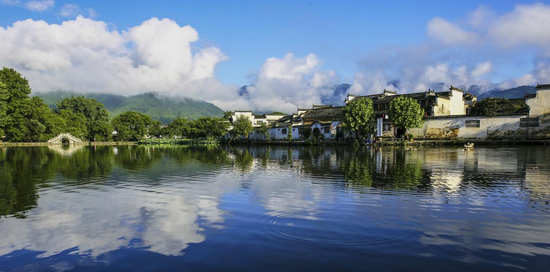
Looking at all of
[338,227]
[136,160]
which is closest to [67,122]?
[136,160]

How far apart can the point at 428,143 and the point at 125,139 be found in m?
80.6

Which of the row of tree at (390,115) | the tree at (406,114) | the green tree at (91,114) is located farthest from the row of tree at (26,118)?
the tree at (406,114)

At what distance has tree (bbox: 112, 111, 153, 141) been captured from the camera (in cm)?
9225

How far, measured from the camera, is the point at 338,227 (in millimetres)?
7367

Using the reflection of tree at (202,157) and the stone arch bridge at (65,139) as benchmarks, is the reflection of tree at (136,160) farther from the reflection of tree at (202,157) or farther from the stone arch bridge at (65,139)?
the stone arch bridge at (65,139)

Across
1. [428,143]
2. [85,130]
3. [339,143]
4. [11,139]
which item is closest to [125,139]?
[85,130]

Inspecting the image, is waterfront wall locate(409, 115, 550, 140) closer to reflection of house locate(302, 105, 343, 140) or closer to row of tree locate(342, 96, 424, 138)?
row of tree locate(342, 96, 424, 138)

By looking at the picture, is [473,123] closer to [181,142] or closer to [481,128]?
[481,128]

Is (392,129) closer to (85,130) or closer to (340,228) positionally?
(340,228)

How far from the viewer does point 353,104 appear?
54.3 metres

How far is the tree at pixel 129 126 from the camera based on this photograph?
9225 cm

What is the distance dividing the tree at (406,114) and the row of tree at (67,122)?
44108 millimetres

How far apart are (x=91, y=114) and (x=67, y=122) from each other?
21171 mm

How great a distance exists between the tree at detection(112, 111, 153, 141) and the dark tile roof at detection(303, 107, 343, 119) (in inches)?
2029
